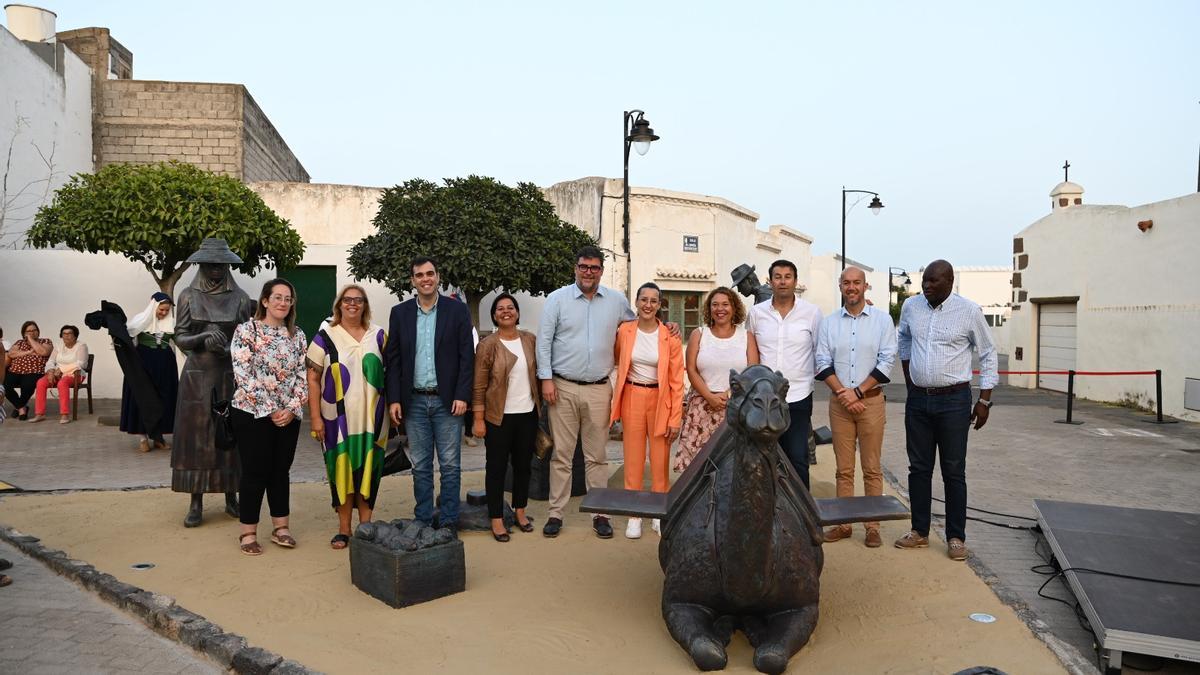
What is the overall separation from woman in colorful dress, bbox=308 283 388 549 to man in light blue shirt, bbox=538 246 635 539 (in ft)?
3.86

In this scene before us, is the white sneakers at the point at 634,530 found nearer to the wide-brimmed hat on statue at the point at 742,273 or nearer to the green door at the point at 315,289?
the wide-brimmed hat on statue at the point at 742,273

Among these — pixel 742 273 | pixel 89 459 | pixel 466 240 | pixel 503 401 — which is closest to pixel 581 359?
pixel 503 401

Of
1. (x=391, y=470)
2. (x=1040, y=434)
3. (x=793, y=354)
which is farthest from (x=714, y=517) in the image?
(x=1040, y=434)

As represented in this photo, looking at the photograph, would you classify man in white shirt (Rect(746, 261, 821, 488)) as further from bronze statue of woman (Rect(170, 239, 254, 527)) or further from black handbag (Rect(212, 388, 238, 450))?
bronze statue of woman (Rect(170, 239, 254, 527))

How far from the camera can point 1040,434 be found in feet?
38.6

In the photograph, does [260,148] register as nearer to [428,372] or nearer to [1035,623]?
[428,372]

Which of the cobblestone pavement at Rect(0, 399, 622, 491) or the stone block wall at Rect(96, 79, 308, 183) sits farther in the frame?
the stone block wall at Rect(96, 79, 308, 183)

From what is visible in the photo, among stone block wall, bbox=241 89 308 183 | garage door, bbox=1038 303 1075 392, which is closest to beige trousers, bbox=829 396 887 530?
garage door, bbox=1038 303 1075 392

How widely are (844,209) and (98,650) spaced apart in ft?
85.5

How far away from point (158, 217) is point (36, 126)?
8.89 meters

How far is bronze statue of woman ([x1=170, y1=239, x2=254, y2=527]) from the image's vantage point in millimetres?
5809

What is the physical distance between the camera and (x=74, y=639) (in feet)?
13.4

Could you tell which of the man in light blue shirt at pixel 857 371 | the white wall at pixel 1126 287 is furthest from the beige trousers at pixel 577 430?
the white wall at pixel 1126 287

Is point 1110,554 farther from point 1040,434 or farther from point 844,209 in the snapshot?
point 844,209
